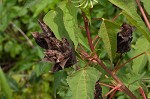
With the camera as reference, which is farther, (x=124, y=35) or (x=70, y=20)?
(x=124, y=35)

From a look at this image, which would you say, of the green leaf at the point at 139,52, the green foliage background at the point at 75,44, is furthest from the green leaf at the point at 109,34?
the green leaf at the point at 139,52

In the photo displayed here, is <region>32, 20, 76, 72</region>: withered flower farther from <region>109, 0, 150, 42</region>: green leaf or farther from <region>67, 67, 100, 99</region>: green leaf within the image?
<region>109, 0, 150, 42</region>: green leaf

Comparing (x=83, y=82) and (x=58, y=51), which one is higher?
(x=58, y=51)

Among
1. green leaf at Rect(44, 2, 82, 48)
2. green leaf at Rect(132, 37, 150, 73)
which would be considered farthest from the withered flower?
green leaf at Rect(132, 37, 150, 73)

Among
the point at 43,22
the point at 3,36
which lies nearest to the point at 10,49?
the point at 3,36

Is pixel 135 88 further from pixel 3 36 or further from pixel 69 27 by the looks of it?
pixel 3 36

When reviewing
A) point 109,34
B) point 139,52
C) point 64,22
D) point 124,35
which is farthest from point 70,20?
point 139,52

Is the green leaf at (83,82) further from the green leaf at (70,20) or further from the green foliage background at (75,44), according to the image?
the green leaf at (70,20)

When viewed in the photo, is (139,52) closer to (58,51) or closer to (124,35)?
(124,35)
